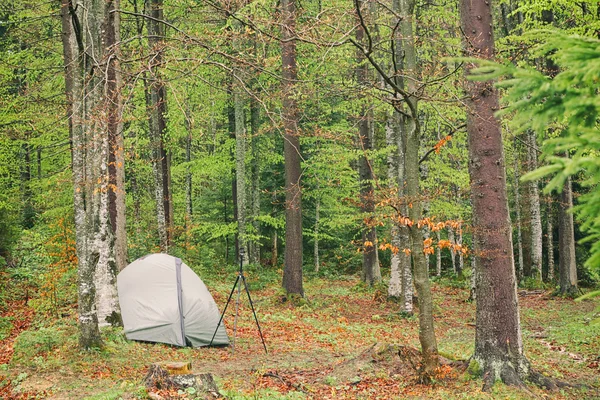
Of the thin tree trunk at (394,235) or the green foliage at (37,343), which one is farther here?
the thin tree trunk at (394,235)

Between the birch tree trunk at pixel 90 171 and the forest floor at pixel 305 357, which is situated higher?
the birch tree trunk at pixel 90 171

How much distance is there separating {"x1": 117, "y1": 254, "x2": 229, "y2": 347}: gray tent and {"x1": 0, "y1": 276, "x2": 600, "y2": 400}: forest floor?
0.38m

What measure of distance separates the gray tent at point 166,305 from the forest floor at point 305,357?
15.0 inches

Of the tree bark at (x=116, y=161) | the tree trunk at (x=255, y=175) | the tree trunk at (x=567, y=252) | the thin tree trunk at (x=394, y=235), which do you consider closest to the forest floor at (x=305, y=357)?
the thin tree trunk at (x=394, y=235)

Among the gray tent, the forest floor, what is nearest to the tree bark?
the gray tent

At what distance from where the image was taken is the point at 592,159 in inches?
89.4

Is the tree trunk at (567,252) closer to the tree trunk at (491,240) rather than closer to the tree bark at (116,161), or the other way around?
the tree trunk at (491,240)

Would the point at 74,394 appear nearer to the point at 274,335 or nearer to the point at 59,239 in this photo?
the point at 274,335

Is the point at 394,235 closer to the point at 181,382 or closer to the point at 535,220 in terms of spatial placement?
the point at 535,220

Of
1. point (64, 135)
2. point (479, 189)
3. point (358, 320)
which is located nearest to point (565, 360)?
point (479, 189)

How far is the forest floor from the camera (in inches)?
266

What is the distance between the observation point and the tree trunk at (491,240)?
6.91m

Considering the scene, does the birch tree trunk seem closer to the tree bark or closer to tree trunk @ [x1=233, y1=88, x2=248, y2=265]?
the tree bark

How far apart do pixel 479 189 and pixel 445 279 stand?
16072mm
